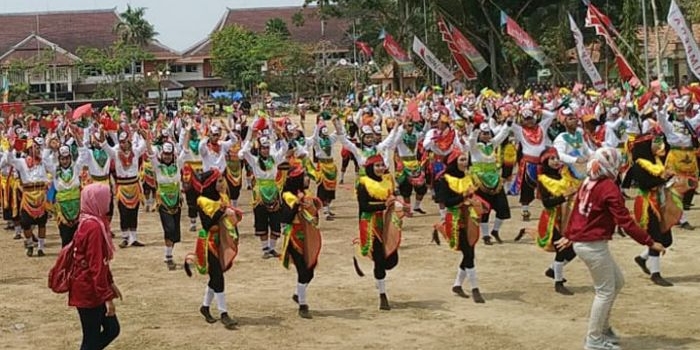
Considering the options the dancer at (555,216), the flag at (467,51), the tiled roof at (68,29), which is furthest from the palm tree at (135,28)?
the dancer at (555,216)

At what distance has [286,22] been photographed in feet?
305

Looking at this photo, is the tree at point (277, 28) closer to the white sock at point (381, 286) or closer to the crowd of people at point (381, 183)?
the crowd of people at point (381, 183)

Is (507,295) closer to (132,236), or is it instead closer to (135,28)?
(132,236)

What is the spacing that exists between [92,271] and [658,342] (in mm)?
5118

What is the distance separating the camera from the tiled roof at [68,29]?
272 feet

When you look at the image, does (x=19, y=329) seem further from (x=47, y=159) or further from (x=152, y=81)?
(x=152, y=81)

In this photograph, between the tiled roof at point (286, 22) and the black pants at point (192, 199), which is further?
the tiled roof at point (286, 22)

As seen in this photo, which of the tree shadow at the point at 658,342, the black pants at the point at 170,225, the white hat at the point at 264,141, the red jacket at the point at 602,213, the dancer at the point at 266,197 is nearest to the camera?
the red jacket at the point at 602,213

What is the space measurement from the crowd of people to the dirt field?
353 millimetres

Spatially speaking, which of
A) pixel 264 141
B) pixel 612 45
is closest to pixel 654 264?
pixel 264 141

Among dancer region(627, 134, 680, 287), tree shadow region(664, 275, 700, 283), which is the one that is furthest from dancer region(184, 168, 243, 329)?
tree shadow region(664, 275, 700, 283)

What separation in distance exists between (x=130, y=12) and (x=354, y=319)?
243 feet

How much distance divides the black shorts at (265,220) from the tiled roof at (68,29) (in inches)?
2686

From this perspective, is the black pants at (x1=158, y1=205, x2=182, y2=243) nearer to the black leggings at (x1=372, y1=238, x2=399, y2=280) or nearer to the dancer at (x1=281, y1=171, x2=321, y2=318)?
Answer: the dancer at (x1=281, y1=171, x2=321, y2=318)
